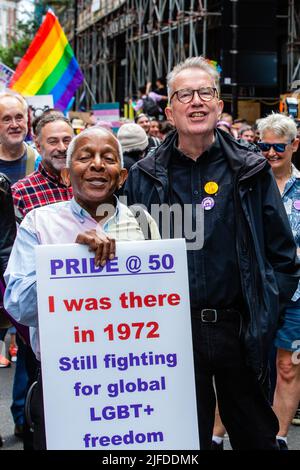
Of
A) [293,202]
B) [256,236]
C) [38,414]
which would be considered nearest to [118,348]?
[38,414]

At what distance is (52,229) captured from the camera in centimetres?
357

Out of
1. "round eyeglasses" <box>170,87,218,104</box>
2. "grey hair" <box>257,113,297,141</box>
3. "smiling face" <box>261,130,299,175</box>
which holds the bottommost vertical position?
"smiling face" <box>261,130,299,175</box>

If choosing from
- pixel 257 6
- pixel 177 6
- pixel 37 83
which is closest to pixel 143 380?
pixel 37 83

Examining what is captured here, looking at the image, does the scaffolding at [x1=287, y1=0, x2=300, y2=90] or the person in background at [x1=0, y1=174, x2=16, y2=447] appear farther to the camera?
the scaffolding at [x1=287, y1=0, x2=300, y2=90]

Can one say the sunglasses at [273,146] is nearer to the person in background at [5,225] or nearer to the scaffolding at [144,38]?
the person in background at [5,225]

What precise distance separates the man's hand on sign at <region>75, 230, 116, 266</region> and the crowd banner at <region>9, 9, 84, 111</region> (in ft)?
31.6

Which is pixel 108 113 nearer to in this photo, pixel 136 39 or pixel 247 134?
pixel 247 134

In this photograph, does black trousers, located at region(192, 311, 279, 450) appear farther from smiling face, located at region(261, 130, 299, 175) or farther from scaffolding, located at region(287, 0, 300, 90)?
scaffolding, located at region(287, 0, 300, 90)

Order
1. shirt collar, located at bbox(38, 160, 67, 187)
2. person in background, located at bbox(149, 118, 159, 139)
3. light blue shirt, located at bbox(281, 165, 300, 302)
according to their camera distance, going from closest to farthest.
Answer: shirt collar, located at bbox(38, 160, 67, 187)
light blue shirt, located at bbox(281, 165, 300, 302)
person in background, located at bbox(149, 118, 159, 139)

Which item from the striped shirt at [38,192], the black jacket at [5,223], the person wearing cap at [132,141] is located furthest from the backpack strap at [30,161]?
the person wearing cap at [132,141]

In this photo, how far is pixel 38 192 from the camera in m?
5.25

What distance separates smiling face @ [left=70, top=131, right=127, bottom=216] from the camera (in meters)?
3.55

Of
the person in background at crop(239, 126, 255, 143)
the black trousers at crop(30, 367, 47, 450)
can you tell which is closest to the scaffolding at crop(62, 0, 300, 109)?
the person in background at crop(239, 126, 255, 143)
